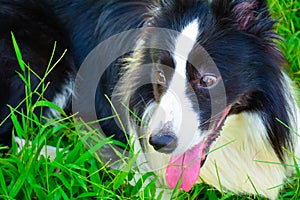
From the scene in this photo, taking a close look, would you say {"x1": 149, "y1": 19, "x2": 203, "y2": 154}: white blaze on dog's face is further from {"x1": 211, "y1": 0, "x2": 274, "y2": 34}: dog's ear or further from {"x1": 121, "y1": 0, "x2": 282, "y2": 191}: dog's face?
{"x1": 211, "y1": 0, "x2": 274, "y2": 34}: dog's ear

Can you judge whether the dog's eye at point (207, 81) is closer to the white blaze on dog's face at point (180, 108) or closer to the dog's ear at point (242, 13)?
the white blaze on dog's face at point (180, 108)

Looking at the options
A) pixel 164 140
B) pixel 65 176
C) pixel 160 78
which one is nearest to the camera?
pixel 164 140

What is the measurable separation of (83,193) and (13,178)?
1.17 feet

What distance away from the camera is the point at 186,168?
9.01ft

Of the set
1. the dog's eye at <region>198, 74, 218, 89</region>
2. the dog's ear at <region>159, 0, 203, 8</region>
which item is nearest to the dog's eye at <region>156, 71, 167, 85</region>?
the dog's eye at <region>198, 74, 218, 89</region>

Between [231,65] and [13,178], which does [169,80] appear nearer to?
[231,65]

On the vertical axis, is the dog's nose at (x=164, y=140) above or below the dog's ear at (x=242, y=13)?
below

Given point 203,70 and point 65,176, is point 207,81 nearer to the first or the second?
point 203,70

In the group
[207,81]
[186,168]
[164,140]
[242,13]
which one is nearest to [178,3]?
[242,13]

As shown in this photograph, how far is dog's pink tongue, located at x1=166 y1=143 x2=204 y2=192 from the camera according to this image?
2699 millimetres

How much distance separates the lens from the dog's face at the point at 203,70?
2541mm

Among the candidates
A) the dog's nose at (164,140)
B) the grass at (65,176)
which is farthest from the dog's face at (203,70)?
the grass at (65,176)

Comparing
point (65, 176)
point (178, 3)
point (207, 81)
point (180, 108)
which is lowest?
point (65, 176)

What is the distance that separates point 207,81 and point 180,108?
0.17m
